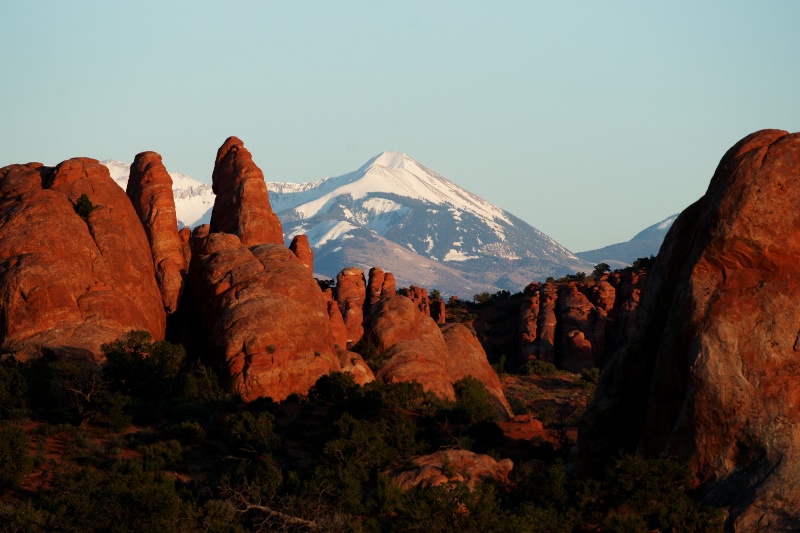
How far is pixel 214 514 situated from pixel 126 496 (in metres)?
2.24

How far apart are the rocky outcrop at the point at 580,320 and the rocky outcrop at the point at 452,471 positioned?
54.4 meters

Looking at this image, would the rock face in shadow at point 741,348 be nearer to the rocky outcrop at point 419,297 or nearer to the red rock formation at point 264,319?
the red rock formation at point 264,319

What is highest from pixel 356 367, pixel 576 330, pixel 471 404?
pixel 576 330

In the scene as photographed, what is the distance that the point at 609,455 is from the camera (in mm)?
29312

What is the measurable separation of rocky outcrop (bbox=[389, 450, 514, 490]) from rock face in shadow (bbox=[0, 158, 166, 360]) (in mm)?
19986

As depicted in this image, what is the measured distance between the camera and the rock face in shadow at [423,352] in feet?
166

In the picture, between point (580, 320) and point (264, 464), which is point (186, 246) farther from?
point (580, 320)

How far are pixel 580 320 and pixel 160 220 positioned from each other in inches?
1624

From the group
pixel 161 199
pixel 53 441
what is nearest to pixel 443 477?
pixel 53 441

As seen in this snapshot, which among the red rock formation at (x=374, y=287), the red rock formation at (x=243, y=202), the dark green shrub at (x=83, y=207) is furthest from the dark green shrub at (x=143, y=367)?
the red rock formation at (x=374, y=287)

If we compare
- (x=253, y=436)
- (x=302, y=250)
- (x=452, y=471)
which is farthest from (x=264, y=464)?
(x=302, y=250)

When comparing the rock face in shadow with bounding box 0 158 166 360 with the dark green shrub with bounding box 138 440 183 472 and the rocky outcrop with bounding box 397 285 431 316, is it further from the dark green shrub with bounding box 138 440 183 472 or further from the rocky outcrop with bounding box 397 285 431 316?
the rocky outcrop with bounding box 397 285 431 316

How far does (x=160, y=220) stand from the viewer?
2368 inches

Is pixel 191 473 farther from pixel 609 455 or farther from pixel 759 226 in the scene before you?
pixel 759 226
